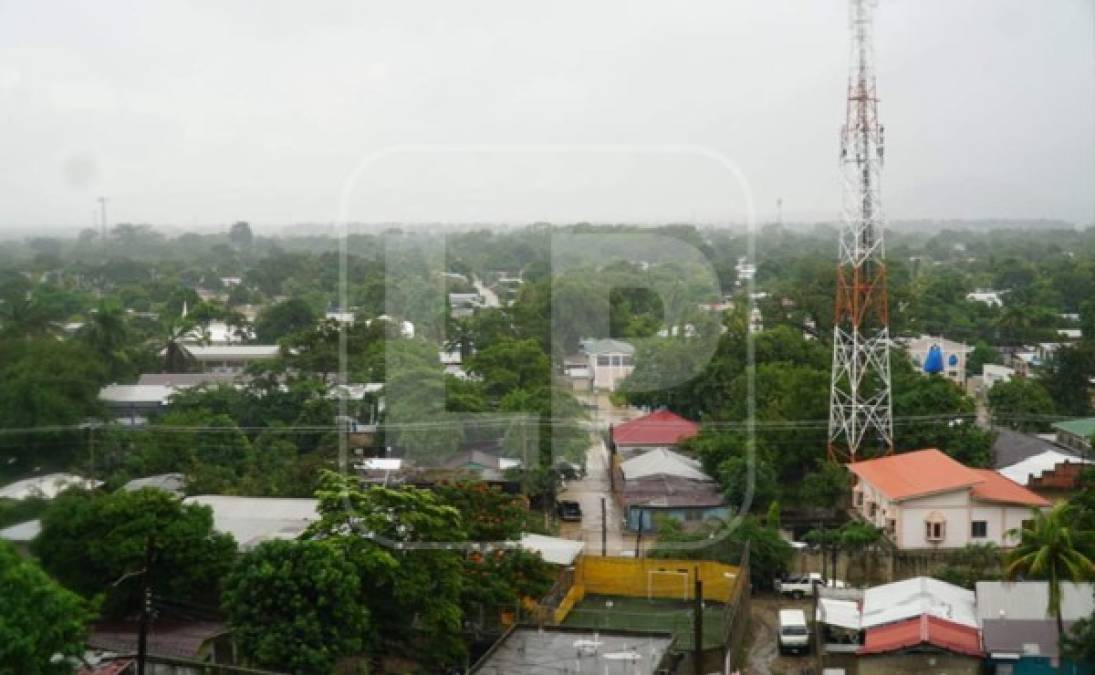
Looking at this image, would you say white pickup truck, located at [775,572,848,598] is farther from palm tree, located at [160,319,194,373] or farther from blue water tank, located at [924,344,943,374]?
palm tree, located at [160,319,194,373]

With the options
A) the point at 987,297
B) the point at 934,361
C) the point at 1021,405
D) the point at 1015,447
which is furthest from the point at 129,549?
the point at 987,297

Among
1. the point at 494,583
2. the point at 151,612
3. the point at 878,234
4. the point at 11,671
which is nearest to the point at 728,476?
the point at 878,234

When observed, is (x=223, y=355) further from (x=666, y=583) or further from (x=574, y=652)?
(x=574, y=652)

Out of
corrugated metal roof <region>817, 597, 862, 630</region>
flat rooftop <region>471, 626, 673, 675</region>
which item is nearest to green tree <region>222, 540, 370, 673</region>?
flat rooftop <region>471, 626, 673, 675</region>

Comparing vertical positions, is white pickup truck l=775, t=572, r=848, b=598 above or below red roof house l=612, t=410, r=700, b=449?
below

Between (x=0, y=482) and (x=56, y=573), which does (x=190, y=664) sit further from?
(x=0, y=482)

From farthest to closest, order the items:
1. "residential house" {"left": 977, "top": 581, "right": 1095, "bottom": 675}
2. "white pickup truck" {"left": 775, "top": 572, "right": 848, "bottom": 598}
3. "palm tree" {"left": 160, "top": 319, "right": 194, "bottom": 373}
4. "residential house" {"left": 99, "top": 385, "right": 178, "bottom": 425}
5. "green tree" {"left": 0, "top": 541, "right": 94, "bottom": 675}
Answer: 1. "palm tree" {"left": 160, "top": 319, "right": 194, "bottom": 373}
2. "residential house" {"left": 99, "top": 385, "right": 178, "bottom": 425}
3. "white pickup truck" {"left": 775, "top": 572, "right": 848, "bottom": 598}
4. "residential house" {"left": 977, "top": 581, "right": 1095, "bottom": 675}
5. "green tree" {"left": 0, "top": 541, "right": 94, "bottom": 675}

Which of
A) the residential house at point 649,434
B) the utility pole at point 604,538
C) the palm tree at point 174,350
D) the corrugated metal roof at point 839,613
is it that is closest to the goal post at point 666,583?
the utility pole at point 604,538

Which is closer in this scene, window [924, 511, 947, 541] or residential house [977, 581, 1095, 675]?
residential house [977, 581, 1095, 675]
